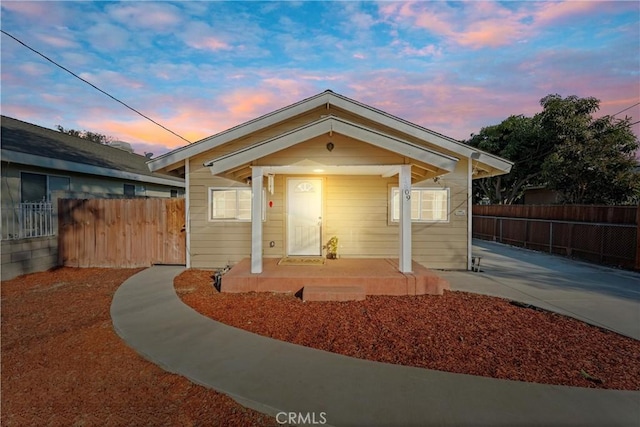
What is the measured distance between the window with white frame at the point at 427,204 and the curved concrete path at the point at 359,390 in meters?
5.67

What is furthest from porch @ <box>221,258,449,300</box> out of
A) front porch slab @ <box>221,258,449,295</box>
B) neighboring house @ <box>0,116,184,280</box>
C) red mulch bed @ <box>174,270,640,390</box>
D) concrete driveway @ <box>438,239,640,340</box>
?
neighboring house @ <box>0,116,184,280</box>

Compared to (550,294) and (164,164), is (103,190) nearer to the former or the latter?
(164,164)

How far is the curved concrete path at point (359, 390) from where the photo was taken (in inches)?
95.7

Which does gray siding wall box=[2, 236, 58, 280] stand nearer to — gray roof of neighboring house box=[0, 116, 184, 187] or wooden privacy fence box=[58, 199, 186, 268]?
wooden privacy fence box=[58, 199, 186, 268]

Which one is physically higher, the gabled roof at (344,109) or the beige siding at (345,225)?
the gabled roof at (344,109)

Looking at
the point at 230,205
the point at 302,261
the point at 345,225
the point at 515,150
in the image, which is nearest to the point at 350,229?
the point at 345,225

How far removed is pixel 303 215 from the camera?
8.42 meters

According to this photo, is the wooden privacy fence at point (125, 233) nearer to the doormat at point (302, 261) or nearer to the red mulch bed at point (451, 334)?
the doormat at point (302, 261)

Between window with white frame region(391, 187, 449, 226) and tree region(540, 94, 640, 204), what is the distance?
8281 mm

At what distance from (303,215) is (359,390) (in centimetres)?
590

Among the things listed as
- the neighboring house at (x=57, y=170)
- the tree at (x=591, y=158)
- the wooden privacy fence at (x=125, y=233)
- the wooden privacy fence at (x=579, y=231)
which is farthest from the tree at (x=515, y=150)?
the neighboring house at (x=57, y=170)

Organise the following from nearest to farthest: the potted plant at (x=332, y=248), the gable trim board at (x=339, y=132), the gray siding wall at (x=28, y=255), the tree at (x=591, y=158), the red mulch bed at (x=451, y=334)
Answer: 1. the red mulch bed at (x=451, y=334)
2. the gable trim board at (x=339, y=132)
3. the gray siding wall at (x=28, y=255)
4. the potted plant at (x=332, y=248)
5. the tree at (x=591, y=158)

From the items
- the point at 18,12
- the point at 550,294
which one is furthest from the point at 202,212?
the point at 550,294

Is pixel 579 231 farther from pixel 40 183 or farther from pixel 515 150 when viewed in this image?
pixel 40 183
